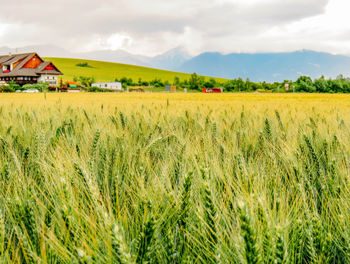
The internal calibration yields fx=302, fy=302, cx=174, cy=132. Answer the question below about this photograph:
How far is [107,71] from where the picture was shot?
9344 cm

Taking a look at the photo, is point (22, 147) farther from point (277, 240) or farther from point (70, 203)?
point (277, 240)

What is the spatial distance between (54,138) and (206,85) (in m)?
56.7

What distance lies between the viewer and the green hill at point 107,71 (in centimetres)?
8231

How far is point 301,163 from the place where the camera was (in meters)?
1.38

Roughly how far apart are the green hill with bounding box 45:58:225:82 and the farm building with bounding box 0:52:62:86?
8876 mm

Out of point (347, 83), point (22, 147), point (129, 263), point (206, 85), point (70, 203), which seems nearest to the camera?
point (129, 263)

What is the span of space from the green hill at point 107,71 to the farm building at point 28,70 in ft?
29.1

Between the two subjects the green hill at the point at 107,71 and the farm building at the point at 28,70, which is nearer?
the farm building at the point at 28,70

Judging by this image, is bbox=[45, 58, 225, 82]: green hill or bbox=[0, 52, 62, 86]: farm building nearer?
bbox=[0, 52, 62, 86]: farm building

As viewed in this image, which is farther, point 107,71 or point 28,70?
point 107,71

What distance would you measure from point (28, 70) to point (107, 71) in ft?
101

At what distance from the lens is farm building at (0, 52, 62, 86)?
2544 inches

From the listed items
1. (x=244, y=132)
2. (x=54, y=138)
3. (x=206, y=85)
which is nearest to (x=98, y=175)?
(x=54, y=138)

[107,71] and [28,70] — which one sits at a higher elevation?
[107,71]
